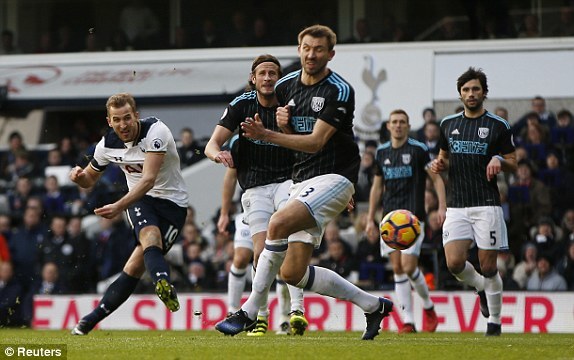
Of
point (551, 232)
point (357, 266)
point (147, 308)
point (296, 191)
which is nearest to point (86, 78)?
point (147, 308)

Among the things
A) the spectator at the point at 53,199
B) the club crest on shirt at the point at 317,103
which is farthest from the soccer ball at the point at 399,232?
the spectator at the point at 53,199

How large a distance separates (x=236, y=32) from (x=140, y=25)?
2.08 meters

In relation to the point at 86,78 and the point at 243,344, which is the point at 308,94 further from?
the point at 86,78

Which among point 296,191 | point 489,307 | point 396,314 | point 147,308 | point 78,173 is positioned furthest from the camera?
point 147,308

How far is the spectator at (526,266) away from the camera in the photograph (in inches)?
596

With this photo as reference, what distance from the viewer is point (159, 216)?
10.2m

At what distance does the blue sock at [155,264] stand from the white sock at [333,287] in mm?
1274

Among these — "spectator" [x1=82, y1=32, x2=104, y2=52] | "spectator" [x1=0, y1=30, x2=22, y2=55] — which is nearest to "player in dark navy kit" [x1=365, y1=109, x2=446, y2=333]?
"spectator" [x1=82, y1=32, x2=104, y2=52]

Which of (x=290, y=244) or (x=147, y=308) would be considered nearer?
(x=290, y=244)

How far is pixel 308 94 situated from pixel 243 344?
77.4 inches

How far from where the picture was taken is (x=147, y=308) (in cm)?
1614

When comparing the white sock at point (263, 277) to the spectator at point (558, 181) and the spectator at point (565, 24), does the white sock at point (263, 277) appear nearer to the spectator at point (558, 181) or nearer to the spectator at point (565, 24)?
the spectator at point (558, 181)

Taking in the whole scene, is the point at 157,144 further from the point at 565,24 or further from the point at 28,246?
the point at 565,24

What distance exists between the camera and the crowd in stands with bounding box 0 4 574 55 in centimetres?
1938
